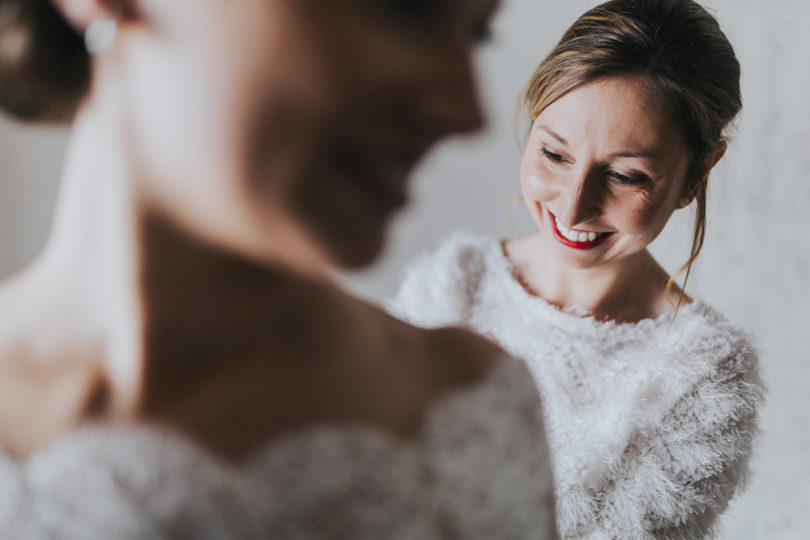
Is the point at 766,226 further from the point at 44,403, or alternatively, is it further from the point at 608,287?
the point at 44,403

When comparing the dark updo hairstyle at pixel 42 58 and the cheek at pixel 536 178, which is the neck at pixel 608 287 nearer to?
the cheek at pixel 536 178

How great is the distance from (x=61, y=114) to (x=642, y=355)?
51 cm

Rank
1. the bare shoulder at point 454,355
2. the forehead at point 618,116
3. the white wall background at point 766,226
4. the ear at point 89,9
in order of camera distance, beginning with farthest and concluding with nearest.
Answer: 1. the white wall background at point 766,226
2. the forehead at point 618,116
3. the bare shoulder at point 454,355
4. the ear at point 89,9

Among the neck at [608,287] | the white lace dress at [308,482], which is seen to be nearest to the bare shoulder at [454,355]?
the white lace dress at [308,482]

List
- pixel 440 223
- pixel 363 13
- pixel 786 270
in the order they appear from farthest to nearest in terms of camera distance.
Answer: pixel 786 270 < pixel 440 223 < pixel 363 13

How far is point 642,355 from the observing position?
61 cm

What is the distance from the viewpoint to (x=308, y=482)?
0.31 metres

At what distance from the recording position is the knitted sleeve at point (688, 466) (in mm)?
584

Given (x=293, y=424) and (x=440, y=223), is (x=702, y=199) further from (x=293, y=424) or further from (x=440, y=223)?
(x=293, y=424)

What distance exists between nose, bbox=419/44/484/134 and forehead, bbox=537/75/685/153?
223 mm

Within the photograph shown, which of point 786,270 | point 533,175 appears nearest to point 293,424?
point 533,175

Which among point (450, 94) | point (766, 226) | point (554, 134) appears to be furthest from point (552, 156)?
point (766, 226)

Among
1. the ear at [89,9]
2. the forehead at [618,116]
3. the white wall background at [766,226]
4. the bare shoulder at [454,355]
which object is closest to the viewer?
the ear at [89,9]

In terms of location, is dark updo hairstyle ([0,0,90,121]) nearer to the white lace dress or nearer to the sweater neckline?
the white lace dress
